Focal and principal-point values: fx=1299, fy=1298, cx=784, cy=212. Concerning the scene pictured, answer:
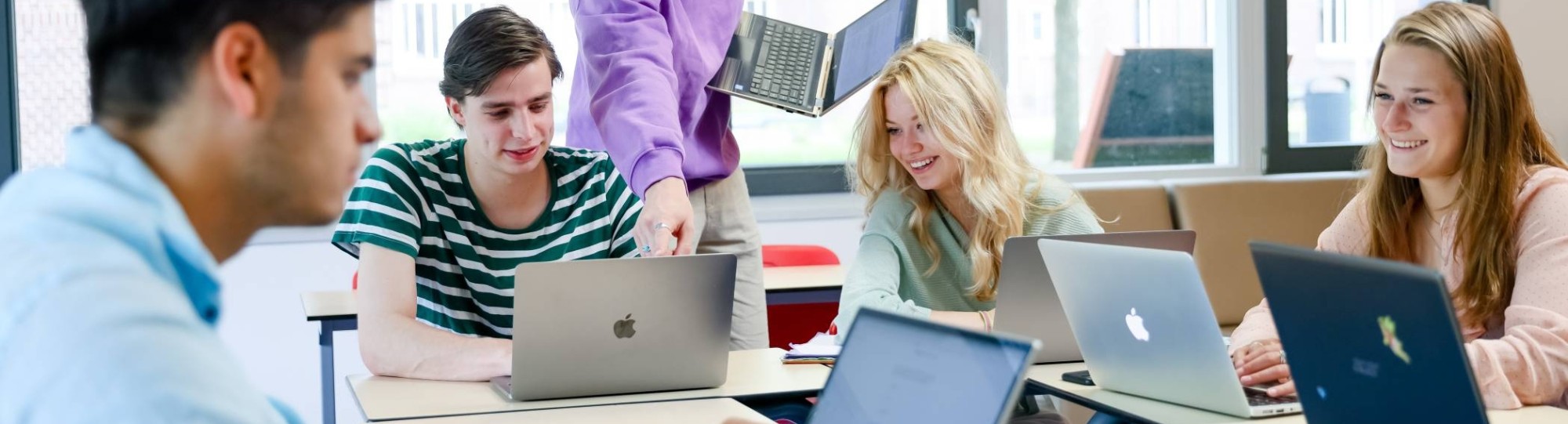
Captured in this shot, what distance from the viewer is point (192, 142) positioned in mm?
489

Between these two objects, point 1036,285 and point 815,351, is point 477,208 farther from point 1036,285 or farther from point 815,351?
point 1036,285

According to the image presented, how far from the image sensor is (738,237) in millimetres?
2553

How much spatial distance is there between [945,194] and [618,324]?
3.01 ft

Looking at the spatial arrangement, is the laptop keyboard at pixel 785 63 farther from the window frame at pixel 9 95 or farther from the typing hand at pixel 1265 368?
the window frame at pixel 9 95

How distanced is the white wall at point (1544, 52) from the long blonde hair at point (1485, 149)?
321cm

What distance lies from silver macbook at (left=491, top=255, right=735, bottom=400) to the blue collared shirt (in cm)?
111

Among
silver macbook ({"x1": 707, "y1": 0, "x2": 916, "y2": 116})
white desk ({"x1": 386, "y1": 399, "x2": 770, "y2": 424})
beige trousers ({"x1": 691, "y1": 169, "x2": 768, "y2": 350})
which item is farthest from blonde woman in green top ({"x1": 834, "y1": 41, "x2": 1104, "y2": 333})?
white desk ({"x1": 386, "y1": 399, "x2": 770, "y2": 424})

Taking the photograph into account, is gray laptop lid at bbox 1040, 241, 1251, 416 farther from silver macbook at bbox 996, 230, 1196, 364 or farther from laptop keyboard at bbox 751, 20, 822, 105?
laptop keyboard at bbox 751, 20, 822, 105

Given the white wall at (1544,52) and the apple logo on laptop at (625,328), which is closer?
the apple logo on laptop at (625,328)

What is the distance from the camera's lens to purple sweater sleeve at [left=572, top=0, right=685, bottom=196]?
6.91 feet

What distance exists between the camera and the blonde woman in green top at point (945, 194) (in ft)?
7.47

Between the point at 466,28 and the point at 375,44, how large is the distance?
1580 millimetres

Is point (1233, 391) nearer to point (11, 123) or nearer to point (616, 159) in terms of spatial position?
point (616, 159)

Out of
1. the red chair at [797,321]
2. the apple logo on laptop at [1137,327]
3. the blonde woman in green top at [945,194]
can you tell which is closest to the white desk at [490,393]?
the blonde woman in green top at [945,194]
